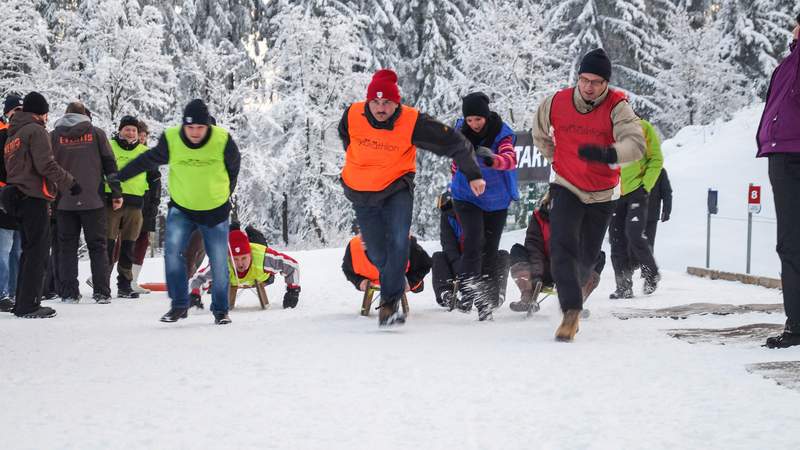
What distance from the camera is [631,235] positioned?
9500 mm

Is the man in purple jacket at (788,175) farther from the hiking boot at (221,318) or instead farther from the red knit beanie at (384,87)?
the hiking boot at (221,318)

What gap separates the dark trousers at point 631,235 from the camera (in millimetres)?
9438

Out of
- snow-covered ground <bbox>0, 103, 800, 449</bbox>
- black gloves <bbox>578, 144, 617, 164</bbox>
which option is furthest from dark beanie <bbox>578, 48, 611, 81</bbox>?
snow-covered ground <bbox>0, 103, 800, 449</bbox>

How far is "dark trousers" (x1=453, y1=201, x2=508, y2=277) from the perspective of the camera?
715cm

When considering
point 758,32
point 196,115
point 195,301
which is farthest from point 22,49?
point 758,32

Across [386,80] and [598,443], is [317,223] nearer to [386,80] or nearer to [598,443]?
[386,80]

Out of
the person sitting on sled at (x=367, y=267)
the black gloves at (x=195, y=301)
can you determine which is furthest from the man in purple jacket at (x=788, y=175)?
the black gloves at (x=195, y=301)

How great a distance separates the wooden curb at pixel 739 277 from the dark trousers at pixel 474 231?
14.8 feet

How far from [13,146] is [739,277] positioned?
28.3 ft

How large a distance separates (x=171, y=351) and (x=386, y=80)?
7.55ft

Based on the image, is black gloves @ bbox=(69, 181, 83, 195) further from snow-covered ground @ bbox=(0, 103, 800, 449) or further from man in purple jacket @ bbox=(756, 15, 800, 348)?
man in purple jacket @ bbox=(756, 15, 800, 348)

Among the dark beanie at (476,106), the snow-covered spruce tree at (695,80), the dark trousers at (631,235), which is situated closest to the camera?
the dark beanie at (476,106)

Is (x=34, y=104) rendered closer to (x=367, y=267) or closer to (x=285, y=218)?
(x=367, y=267)

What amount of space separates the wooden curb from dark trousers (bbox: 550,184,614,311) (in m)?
5.12
